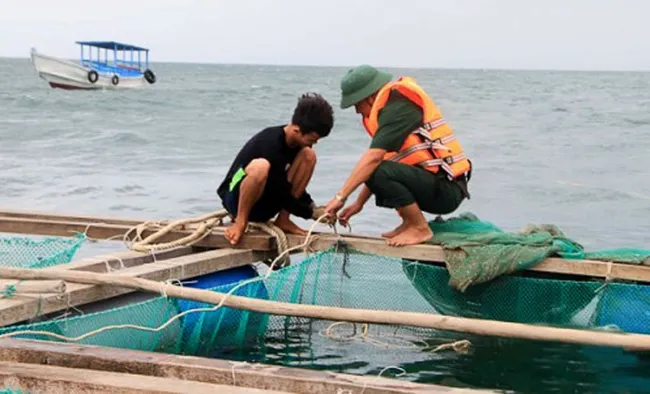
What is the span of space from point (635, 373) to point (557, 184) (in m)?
10.1

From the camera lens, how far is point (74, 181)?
1421 cm

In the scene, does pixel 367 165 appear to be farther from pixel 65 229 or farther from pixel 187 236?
pixel 65 229

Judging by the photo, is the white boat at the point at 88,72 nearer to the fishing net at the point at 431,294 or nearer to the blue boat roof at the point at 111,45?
the blue boat roof at the point at 111,45

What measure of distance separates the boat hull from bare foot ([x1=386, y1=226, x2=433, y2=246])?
41.2 m

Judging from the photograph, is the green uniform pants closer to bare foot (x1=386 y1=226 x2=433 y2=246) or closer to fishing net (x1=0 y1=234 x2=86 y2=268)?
bare foot (x1=386 y1=226 x2=433 y2=246)

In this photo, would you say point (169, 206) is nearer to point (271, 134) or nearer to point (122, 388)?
point (271, 134)

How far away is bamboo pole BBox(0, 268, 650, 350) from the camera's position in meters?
3.75

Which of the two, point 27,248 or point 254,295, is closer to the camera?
point 254,295

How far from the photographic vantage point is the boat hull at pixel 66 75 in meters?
44.5

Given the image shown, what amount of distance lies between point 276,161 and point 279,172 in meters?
0.08

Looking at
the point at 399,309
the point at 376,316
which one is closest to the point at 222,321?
the point at 399,309

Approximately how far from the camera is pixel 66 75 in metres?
45.4

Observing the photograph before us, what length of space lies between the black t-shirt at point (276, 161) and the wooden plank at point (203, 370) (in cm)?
214

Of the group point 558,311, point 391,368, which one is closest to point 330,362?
point 391,368
